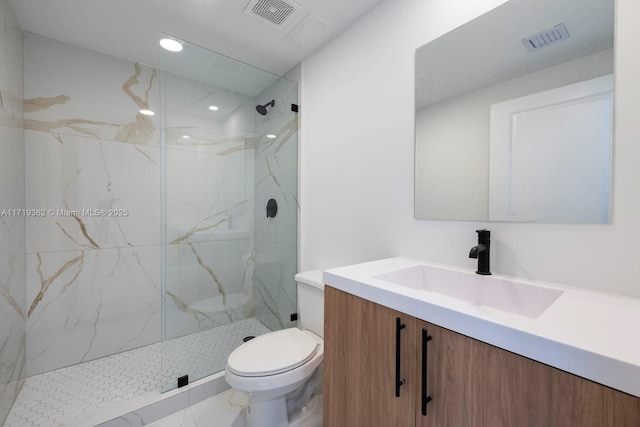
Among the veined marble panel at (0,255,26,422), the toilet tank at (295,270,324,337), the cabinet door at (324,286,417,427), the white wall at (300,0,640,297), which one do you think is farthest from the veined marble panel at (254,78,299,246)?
the veined marble panel at (0,255,26,422)

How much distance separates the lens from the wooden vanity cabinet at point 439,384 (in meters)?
0.50

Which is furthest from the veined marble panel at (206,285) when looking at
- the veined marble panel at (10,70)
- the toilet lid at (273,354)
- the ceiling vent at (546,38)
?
the ceiling vent at (546,38)

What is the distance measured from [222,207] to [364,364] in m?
1.59

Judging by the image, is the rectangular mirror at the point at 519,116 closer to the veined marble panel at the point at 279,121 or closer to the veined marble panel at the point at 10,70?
the veined marble panel at the point at 279,121

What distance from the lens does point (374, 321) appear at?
856 millimetres

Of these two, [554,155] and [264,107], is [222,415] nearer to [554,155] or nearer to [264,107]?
[554,155]

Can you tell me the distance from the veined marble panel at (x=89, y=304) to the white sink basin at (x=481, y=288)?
205cm

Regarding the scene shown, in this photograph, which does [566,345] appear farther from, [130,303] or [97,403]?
[130,303]

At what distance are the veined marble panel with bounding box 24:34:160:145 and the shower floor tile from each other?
1.66 meters

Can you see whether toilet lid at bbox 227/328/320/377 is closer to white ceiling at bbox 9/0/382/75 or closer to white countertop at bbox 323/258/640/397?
white countertop at bbox 323/258/640/397

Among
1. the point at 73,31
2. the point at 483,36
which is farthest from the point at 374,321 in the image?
the point at 73,31

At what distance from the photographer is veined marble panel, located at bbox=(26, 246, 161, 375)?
5.94 ft

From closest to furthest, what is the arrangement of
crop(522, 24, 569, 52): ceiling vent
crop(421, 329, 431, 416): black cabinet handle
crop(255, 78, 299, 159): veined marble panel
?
crop(421, 329, 431, 416): black cabinet handle
crop(522, 24, 569, 52): ceiling vent
crop(255, 78, 299, 159): veined marble panel

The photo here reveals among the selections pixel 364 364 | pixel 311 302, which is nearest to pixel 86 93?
pixel 311 302
